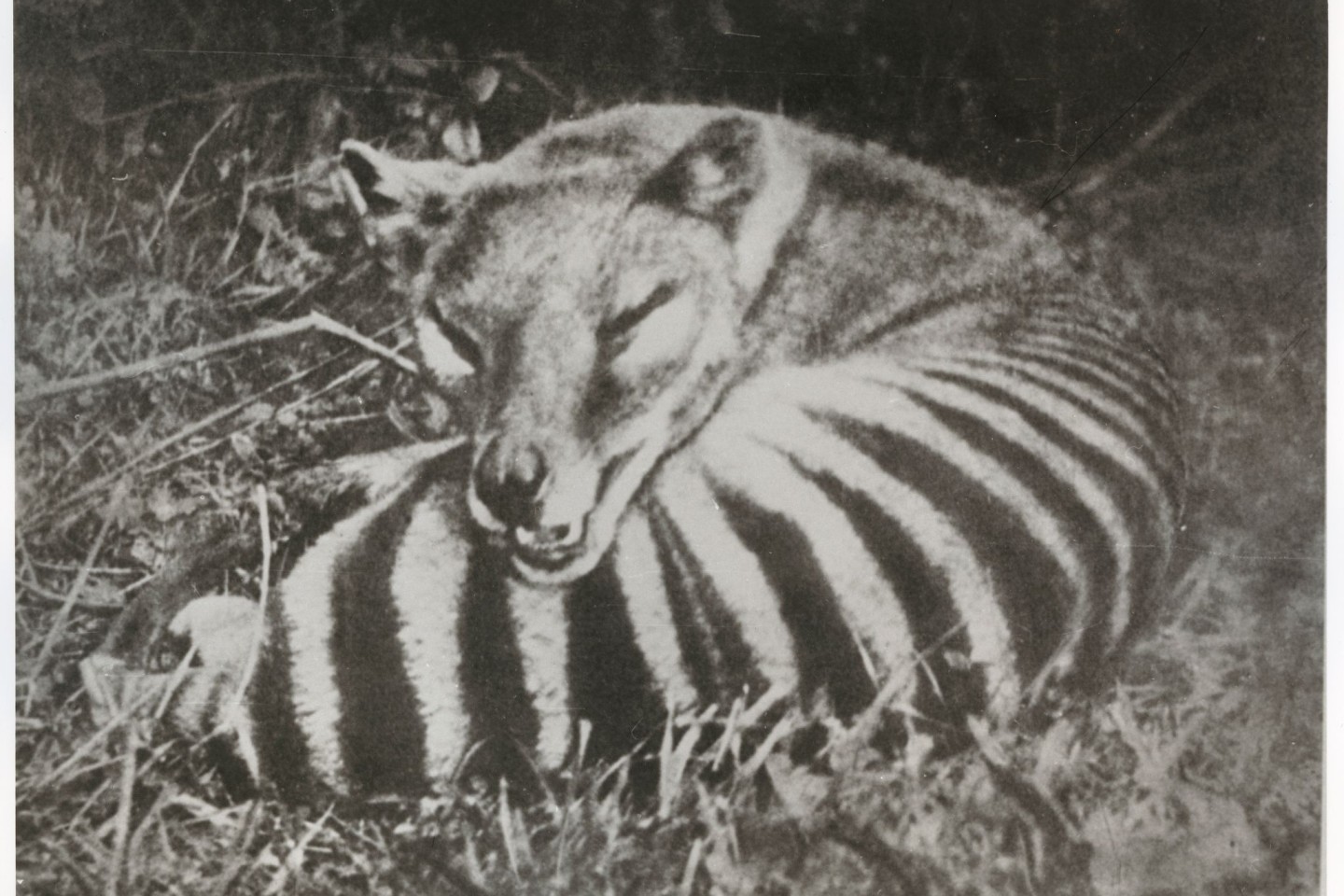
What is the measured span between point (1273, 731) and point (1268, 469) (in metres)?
0.41

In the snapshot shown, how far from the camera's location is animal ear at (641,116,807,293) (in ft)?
5.37

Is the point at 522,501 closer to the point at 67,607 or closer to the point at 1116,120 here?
the point at 67,607

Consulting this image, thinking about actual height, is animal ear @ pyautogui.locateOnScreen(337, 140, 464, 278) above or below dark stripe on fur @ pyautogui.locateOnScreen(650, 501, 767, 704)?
above

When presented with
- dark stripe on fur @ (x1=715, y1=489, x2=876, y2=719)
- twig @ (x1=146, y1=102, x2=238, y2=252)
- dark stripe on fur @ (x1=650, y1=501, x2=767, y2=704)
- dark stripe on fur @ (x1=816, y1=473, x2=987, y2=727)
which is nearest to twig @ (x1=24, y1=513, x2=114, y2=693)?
twig @ (x1=146, y1=102, x2=238, y2=252)

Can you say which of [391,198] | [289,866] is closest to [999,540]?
[391,198]

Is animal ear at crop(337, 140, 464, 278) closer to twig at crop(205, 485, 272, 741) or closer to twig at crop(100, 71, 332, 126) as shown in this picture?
twig at crop(100, 71, 332, 126)

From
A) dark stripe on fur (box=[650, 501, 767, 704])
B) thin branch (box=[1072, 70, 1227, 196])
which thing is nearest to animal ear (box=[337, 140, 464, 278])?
dark stripe on fur (box=[650, 501, 767, 704])

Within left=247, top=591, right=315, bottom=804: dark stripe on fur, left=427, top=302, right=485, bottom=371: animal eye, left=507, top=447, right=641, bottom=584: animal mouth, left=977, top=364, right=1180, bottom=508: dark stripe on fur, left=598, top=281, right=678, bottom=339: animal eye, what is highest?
left=598, top=281, right=678, bottom=339: animal eye

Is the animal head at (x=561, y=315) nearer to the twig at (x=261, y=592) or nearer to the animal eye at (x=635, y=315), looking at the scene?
the animal eye at (x=635, y=315)

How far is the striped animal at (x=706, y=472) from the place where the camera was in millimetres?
1600

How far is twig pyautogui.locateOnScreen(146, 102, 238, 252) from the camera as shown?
1.59 meters

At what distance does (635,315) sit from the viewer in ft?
5.32

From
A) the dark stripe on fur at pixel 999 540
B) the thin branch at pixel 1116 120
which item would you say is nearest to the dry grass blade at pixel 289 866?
the dark stripe on fur at pixel 999 540

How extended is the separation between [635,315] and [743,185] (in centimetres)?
26
